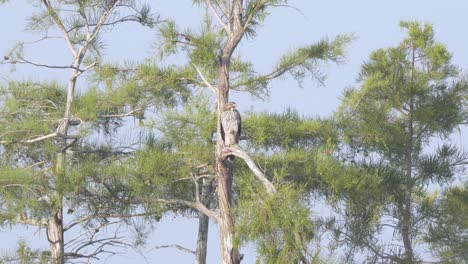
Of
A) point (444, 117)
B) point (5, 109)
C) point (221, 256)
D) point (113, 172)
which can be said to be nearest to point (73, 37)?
point (5, 109)

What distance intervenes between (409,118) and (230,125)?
9.19 feet

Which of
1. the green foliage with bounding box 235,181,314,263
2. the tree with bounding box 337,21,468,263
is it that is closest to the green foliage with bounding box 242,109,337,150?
the tree with bounding box 337,21,468,263

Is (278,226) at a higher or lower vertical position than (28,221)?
lower

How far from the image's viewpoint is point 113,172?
8.11 metres

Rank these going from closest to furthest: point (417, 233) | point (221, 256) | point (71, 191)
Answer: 1. point (221, 256)
2. point (71, 191)
3. point (417, 233)

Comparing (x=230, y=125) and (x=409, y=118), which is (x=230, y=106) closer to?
(x=230, y=125)

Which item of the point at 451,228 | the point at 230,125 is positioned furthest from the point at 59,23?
the point at 451,228

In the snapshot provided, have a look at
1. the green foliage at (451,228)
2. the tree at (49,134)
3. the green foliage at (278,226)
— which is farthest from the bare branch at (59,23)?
the green foliage at (451,228)

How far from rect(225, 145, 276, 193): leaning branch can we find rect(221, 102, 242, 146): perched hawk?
7 centimetres

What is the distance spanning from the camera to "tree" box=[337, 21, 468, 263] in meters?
9.45

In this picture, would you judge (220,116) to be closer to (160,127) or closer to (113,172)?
(113,172)

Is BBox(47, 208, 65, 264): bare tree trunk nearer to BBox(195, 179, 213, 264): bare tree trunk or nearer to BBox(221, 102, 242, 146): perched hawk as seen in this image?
BBox(195, 179, 213, 264): bare tree trunk

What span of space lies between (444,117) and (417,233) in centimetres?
115

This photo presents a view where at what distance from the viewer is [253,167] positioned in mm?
6738
